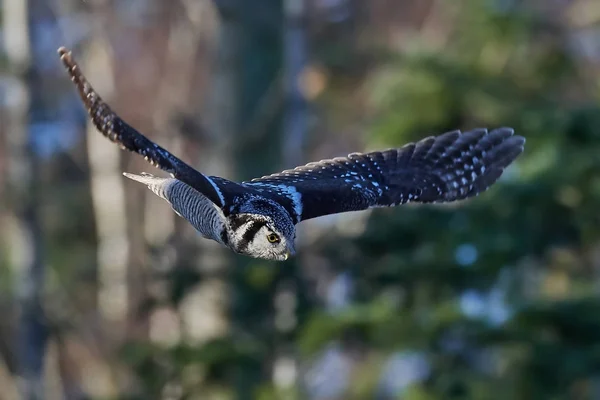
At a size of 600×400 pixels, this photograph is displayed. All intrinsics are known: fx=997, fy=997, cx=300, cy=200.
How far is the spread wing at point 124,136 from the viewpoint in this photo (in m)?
3.38

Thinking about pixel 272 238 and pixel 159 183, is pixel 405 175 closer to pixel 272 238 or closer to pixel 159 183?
pixel 159 183

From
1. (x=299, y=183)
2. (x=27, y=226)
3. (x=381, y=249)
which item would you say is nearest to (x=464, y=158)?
(x=299, y=183)

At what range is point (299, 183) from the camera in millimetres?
4656

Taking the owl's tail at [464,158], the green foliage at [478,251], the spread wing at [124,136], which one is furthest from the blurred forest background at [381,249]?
the spread wing at [124,136]

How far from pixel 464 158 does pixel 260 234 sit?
203 cm

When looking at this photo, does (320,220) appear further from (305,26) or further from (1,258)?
(1,258)

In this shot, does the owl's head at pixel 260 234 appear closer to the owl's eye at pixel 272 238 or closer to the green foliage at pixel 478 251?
the owl's eye at pixel 272 238

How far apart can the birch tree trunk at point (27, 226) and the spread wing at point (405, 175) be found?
340cm

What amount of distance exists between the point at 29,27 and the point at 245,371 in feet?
10.9

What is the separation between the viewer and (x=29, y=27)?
7848 mm

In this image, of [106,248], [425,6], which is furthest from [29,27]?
[425,6]

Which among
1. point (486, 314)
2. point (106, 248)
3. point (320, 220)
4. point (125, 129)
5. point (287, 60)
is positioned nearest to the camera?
point (125, 129)

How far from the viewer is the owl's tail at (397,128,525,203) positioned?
5.25m

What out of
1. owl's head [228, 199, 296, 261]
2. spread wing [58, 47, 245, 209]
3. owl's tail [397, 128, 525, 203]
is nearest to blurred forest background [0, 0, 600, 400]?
owl's tail [397, 128, 525, 203]
